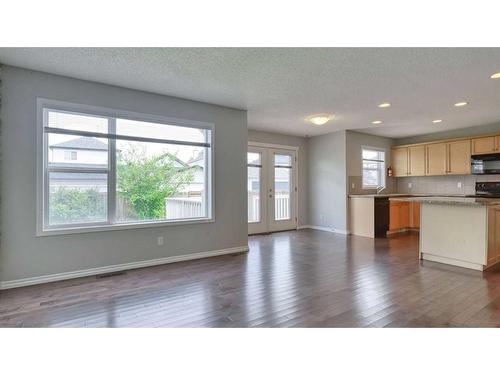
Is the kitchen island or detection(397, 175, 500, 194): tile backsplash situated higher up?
detection(397, 175, 500, 194): tile backsplash

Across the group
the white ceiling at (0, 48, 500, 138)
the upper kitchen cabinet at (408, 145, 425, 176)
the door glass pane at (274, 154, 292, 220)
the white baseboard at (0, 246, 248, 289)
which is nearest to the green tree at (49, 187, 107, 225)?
the white baseboard at (0, 246, 248, 289)

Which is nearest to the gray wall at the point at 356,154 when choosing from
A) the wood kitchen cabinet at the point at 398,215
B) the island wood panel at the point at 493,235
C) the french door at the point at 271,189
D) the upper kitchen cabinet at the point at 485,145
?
the wood kitchen cabinet at the point at 398,215

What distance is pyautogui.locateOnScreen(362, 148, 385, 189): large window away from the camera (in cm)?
714

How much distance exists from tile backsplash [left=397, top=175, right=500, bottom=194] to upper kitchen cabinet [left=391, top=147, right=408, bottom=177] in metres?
0.39

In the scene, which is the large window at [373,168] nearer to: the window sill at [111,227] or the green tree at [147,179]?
the window sill at [111,227]

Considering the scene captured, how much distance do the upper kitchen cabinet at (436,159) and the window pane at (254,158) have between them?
4.10 m

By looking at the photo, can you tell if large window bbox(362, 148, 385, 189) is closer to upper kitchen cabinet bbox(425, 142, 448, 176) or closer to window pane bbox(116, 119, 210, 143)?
upper kitchen cabinet bbox(425, 142, 448, 176)

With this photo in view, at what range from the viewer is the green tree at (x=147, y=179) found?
390 centimetres

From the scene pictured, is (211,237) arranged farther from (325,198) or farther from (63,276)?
(325,198)

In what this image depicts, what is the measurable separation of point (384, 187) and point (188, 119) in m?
5.69

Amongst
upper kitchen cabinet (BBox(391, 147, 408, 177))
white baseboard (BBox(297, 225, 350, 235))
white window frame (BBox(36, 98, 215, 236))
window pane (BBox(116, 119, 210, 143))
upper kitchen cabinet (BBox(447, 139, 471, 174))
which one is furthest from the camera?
upper kitchen cabinet (BBox(391, 147, 408, 177))

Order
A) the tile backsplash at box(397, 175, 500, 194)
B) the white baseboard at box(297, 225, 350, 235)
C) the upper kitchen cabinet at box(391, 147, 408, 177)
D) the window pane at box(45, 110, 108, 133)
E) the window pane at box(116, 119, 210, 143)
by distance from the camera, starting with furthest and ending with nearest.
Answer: the upper kitchen cabinet at box(391, 147, 408, 177) < the white baseboard at box(297, 225, 350, 235) < the tile backsplash at box(397, 175, 500, 194) < the window pane at box(116, 119, 210, 143) < the window pane at box(45, 110, 108, 133)

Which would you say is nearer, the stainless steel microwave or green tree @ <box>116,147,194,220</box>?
green tree @ <box>116,147,194,220</box>
